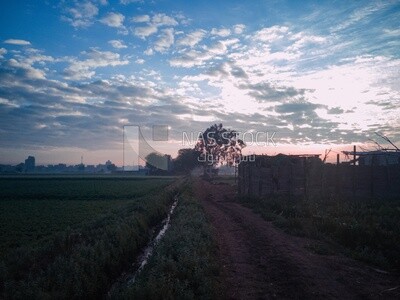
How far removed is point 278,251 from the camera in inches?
394

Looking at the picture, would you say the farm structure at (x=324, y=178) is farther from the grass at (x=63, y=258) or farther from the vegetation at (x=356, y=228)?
the grass at (x=63, y=258)

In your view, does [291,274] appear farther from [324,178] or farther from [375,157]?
[375,157]

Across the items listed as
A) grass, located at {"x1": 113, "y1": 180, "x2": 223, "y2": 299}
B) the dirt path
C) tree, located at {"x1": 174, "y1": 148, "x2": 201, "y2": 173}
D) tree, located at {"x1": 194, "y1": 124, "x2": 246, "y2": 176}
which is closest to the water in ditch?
grass, located at {"x1": 113, "y1": 180, "x2": 223, "y2": 299}

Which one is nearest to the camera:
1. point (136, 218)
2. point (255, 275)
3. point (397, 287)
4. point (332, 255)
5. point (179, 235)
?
point (397, 287)

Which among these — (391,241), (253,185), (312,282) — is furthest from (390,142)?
(312,282)

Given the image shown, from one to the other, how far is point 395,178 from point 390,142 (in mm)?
10303

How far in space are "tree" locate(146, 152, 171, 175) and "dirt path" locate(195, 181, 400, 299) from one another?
427 feet

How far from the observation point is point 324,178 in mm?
20797

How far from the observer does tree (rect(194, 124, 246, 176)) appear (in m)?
83.0

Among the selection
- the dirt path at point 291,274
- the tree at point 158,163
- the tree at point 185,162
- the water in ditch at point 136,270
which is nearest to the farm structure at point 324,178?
the water in ditch at point 136,270

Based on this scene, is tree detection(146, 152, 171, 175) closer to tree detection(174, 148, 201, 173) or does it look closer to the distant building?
tree detection(174, 148, 201, 173)

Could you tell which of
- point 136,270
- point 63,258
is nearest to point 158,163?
point 136,270

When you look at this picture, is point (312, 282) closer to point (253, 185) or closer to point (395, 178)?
point (395, 178)

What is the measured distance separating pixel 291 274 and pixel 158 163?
152540 millimetres
